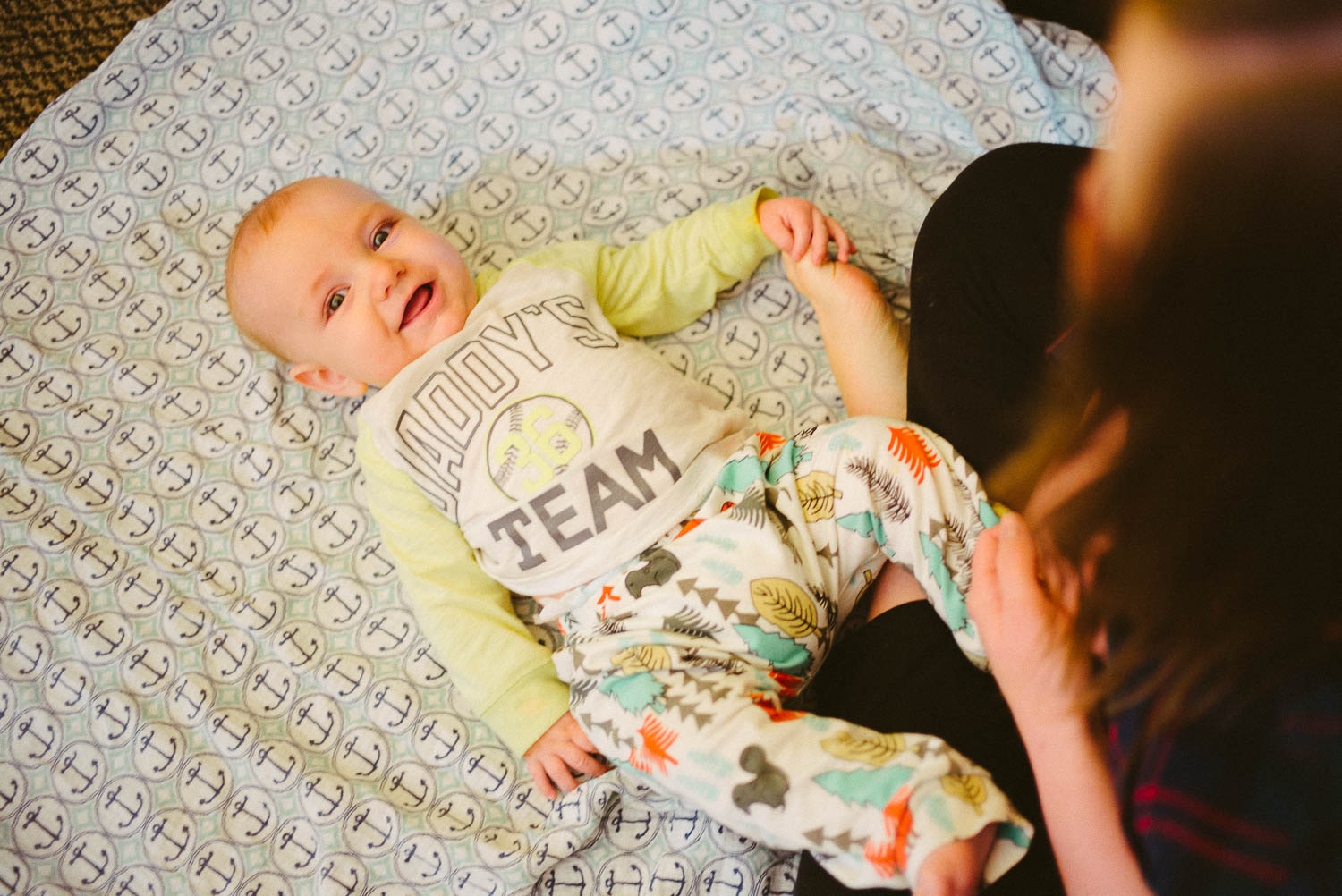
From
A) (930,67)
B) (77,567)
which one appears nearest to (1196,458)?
(930,67)

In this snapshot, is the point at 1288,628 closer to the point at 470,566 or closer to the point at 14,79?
the point at 470,566

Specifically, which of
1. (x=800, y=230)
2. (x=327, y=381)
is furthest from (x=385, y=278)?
(x=800, y=230)

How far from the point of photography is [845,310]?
1022 millimetres

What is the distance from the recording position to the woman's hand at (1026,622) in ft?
2.11

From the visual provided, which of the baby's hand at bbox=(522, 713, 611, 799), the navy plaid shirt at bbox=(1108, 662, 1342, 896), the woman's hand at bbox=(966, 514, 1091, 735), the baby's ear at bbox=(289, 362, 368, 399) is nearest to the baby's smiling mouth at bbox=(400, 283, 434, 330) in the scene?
the baby's ear at bbox=(289, 362, 368, 399)

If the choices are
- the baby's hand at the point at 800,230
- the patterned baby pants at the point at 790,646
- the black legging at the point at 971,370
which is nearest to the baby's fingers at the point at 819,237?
the baby's hand at the point at 800,230

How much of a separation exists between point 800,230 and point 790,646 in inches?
20.0

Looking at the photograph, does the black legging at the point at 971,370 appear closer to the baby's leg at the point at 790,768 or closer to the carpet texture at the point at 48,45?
the baby's leg at the point at 790,768

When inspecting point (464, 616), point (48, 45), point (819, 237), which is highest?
point (48, 45)

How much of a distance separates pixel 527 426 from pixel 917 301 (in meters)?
0.44

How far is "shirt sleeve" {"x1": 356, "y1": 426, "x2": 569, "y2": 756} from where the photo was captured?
92 centimetres

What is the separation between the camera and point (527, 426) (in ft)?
3.06

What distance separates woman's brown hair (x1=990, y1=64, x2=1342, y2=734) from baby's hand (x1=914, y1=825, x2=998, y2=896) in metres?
0.17

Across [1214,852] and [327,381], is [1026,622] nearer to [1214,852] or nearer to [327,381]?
[1214,852]
